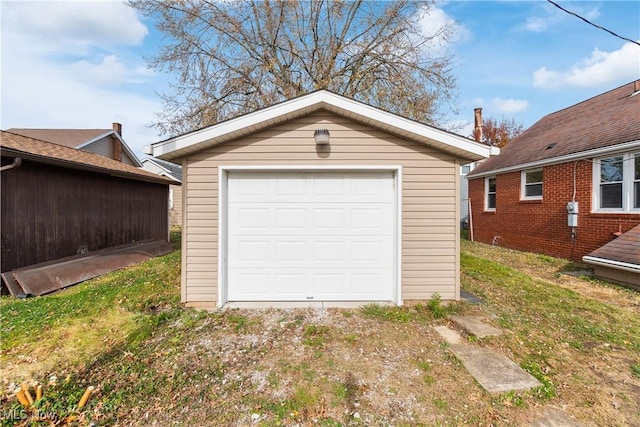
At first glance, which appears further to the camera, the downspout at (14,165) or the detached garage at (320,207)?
the downspout at (14,165)

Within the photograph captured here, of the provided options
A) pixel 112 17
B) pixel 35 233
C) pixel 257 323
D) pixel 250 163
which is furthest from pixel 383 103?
pixel 35 233

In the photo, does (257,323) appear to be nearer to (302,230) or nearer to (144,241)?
(302,230)

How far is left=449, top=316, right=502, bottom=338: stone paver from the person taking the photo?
145 inches

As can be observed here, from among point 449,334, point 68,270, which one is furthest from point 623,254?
point 68,270

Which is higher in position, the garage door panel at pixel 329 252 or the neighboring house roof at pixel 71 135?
the neighboring house roof at pixel 71 135

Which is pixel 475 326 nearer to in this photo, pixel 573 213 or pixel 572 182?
pixel 573 213

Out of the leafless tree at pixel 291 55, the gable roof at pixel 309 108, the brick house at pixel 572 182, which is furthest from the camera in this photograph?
the leafless tree at pixel 291 55

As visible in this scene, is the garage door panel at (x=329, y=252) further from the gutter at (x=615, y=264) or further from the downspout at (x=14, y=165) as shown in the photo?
the downspout at (x=14, y=165)

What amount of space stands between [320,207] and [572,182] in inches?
314

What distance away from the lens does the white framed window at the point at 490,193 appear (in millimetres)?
12020

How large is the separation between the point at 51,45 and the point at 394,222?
9315mm

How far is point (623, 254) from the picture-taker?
18.9 ft

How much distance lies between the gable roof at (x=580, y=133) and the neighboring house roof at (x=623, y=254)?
2192 mm

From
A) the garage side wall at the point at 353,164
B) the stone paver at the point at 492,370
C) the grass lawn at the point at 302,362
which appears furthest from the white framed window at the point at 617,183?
the stone paver at the point at 492,370
